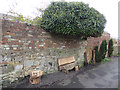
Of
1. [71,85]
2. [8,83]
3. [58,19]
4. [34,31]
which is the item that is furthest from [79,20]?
[8,83]

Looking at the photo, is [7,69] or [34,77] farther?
[34,77]

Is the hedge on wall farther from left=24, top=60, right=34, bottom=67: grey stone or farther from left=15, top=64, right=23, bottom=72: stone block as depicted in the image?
left=15, top=64, right=23, bottom=72: stone block

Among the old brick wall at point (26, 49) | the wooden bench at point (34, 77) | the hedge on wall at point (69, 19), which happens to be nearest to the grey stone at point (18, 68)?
the old brick wall at point (26, 49)

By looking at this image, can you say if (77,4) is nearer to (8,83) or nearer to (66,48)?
(66,48)

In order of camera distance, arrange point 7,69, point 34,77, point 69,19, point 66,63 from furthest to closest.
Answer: point 66,63
point 69,19
point 34,77
point 7,69

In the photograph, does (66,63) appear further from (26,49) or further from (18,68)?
(18,68)

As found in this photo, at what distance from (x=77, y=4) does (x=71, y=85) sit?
368cm

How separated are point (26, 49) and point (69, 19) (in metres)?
2.24

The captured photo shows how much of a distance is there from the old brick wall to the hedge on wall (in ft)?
2.06

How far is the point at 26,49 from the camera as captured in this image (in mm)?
3004

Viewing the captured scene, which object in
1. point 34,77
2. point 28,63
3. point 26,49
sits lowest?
point 34,77

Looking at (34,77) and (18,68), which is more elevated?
(18,68)

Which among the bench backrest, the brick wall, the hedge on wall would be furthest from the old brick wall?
the hedge on wall

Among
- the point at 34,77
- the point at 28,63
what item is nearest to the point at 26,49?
the point at 28,63
